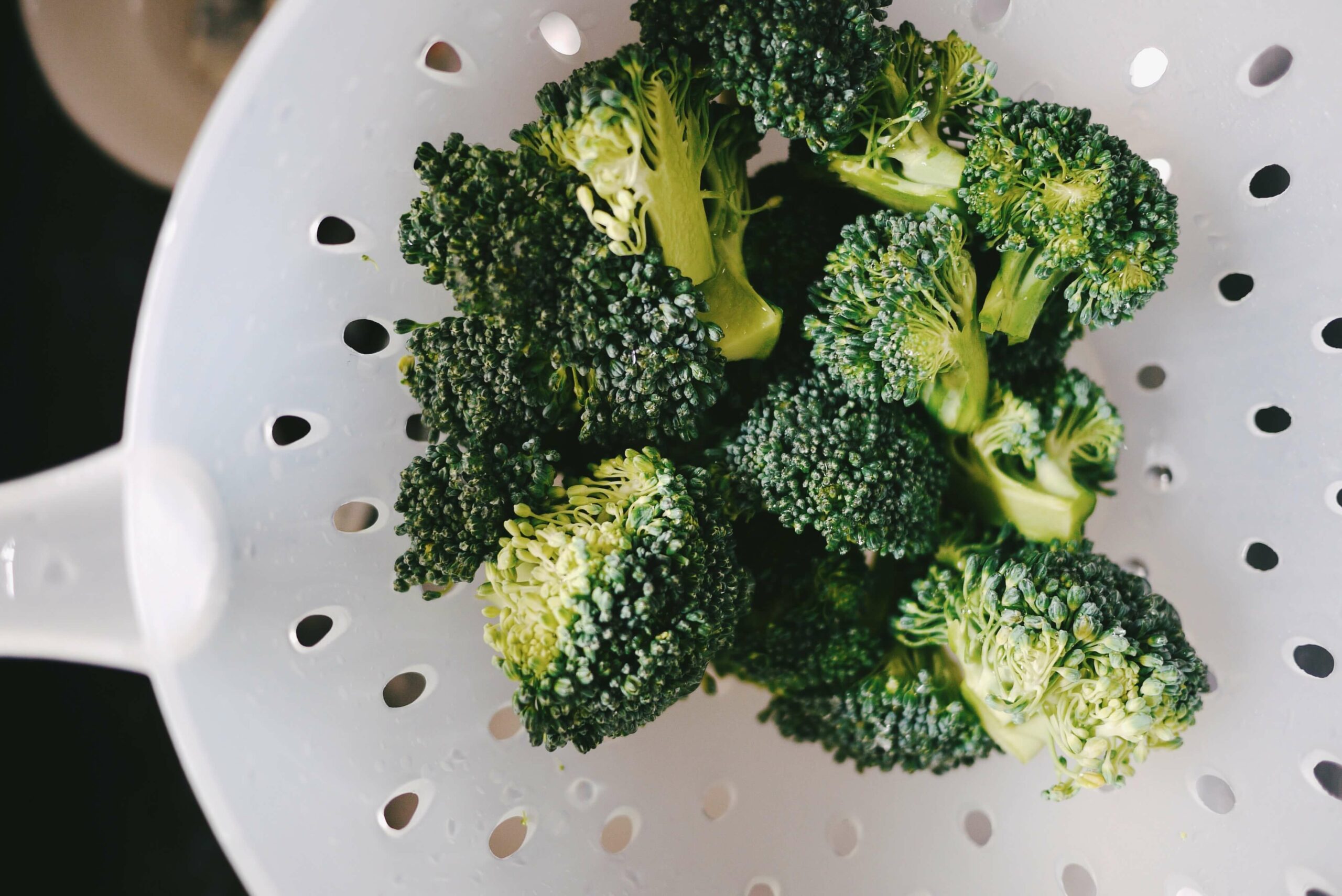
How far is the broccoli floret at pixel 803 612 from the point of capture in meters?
1.19

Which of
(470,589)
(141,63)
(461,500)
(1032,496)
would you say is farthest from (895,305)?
(141,63)

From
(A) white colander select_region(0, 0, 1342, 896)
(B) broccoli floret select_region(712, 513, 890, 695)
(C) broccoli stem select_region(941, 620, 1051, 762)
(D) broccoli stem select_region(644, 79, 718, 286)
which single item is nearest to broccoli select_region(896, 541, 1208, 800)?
(C) broccoli stem select_region(941, 620, 1051, 762)

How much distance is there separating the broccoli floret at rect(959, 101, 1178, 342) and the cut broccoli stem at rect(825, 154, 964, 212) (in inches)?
0.9

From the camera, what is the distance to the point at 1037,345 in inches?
46.7

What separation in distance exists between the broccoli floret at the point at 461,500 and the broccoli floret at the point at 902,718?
0.54 m

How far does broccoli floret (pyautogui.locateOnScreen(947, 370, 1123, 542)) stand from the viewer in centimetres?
115

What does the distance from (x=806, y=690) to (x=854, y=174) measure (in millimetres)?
709

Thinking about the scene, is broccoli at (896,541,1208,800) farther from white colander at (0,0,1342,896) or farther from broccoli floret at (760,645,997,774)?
white colander at (0,0,1342,896)

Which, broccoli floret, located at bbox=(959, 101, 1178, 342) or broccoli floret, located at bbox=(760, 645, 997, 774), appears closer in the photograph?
broccoli floret, located at bbox=(959, 101, 1178, 342)

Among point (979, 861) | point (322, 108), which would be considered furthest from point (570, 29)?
point (979, 861)

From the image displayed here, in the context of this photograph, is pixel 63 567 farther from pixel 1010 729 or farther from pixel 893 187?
pixel 1010 729

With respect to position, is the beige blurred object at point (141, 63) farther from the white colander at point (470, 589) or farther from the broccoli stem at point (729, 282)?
the broccoli stem at point (729, 282)

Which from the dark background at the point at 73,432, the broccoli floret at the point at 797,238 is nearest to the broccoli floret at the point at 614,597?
the broccoli floret at the point at 797,238

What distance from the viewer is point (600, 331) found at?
3.05 ft
